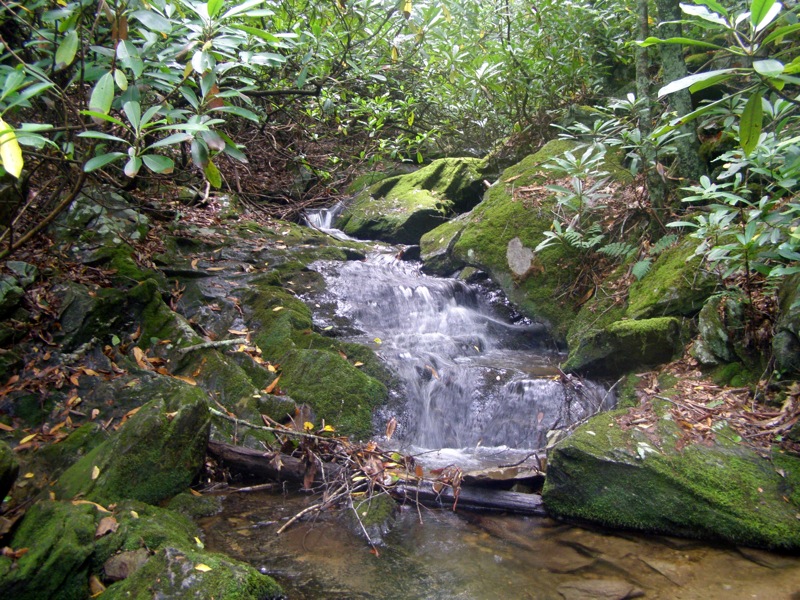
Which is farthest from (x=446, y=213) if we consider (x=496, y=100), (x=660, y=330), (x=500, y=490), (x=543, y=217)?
(x=500, y=490)

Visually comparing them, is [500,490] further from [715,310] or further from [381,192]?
[381,192]

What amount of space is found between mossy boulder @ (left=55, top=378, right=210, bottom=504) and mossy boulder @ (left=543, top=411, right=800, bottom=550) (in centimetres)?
237

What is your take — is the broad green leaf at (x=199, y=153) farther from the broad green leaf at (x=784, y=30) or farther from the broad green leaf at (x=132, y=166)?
the broad green leaf at (x=784, y=30)

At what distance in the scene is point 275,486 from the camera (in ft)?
12.2

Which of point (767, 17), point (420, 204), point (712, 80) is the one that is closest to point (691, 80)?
point (712, 80)

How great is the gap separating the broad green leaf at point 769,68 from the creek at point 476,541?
7.93ft

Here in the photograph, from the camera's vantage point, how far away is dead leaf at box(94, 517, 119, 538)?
2.52 metres

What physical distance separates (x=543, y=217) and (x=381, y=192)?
17.5 feet

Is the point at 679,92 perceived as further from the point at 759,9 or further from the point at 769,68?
the point at 769,68

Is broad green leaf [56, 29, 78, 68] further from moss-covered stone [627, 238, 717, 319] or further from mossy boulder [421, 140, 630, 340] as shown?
mossy boulder [421, 140, 630, 340]

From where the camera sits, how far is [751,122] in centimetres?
205

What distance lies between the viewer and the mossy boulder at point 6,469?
2.58 m

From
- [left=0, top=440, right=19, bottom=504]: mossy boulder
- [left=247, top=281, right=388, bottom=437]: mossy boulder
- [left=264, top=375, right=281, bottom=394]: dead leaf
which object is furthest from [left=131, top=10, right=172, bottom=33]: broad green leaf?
[left=247, top=281, right=388, bottom=437]: mossy boulder

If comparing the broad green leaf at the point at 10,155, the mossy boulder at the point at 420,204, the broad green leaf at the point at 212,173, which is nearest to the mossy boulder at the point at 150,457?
the broad green leaf at the point at 212,173
